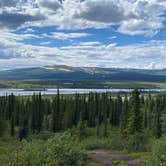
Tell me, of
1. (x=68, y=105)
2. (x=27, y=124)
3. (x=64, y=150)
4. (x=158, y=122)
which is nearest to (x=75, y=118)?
(x=68, y=105)

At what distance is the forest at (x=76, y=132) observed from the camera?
39388mm

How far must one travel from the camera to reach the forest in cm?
3939

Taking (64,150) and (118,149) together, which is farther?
(118,149)

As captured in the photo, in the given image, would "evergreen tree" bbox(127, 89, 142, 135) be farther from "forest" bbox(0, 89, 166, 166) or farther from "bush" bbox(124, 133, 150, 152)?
"bush" bbox(124, 133, 150, 152)

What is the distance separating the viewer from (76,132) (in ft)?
326

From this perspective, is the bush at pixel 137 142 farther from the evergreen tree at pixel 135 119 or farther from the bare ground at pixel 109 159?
the bare ground at pixel 109 159

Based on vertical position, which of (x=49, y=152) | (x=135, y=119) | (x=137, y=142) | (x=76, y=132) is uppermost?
(x=49, y=152)

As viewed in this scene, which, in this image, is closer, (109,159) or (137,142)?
(109,159)

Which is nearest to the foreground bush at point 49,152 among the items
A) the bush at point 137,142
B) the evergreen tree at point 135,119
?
the bush at point 137,142

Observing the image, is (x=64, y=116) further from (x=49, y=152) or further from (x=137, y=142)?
(x=49, y=152)

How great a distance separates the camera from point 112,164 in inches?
2297

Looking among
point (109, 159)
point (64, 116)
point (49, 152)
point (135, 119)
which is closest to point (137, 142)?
point (135, 119)

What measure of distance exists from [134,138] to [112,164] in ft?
70.5

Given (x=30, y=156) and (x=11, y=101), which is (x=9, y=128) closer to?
(x=11, y=101)
